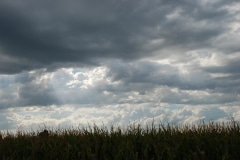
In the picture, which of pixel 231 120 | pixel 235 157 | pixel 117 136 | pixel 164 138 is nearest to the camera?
pixel 235 157

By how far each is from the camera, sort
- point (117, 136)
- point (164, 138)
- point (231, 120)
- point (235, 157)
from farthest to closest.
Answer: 1. point (231, 120)
2. point (117, 136)
3. point (164, 138)
4. point (235, 157)

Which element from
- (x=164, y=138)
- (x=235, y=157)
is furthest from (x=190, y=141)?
(x=235, y=157)

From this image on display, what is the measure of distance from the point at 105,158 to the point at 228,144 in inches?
134

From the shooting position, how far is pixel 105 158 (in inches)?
358

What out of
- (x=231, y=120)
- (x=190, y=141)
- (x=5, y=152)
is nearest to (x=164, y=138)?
(x=190, y=141)

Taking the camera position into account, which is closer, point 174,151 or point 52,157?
point 174,151

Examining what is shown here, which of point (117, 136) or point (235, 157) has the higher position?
point (117, 136)

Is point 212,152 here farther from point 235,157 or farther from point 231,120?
point 231,120

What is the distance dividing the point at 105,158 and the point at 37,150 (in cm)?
277

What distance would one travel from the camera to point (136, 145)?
10.1m

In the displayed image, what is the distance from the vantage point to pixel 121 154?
9031mm

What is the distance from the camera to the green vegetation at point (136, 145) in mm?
9078

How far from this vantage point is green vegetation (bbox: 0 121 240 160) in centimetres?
908

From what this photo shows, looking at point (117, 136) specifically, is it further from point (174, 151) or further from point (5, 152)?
point (5, 152)
